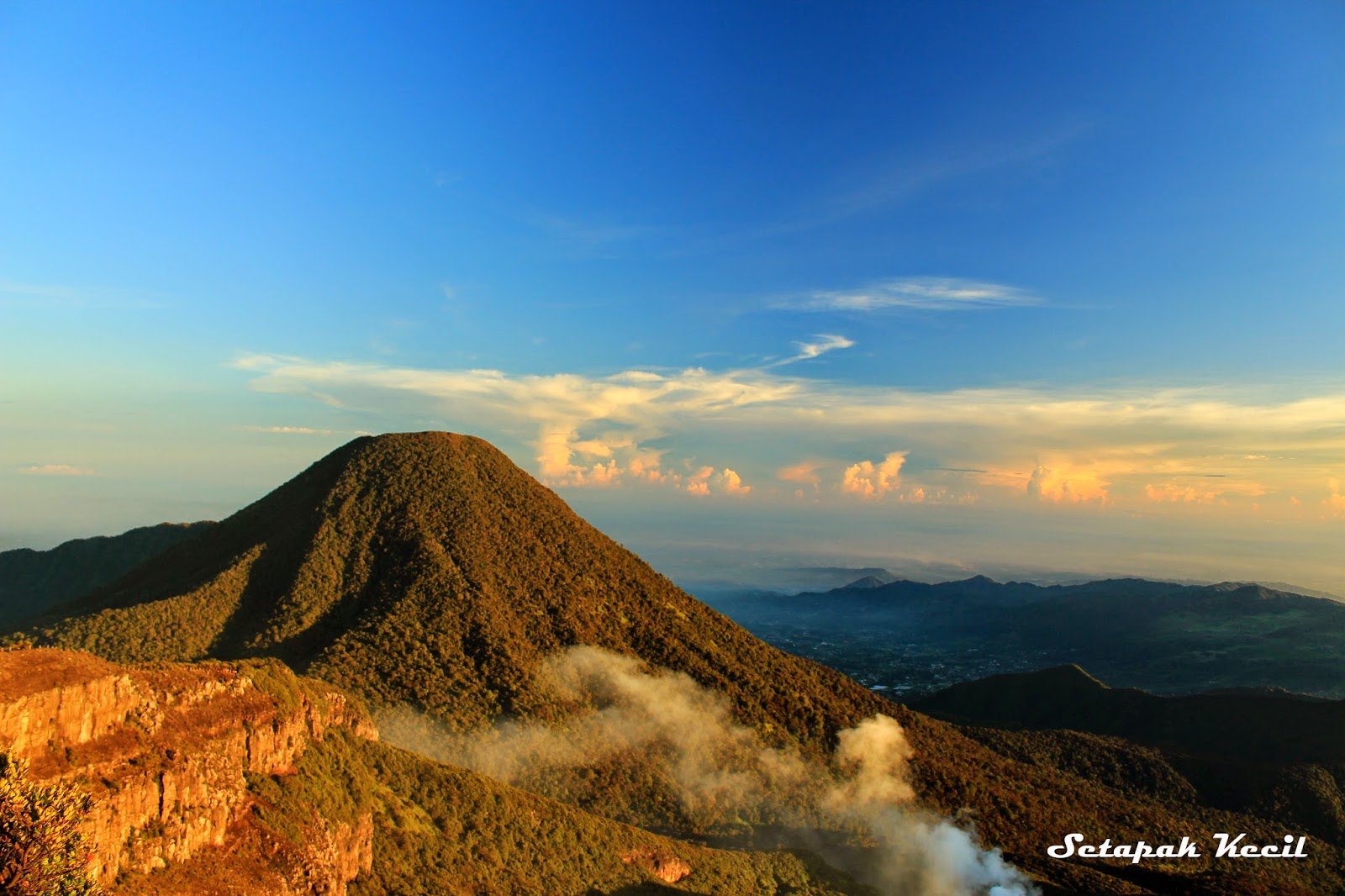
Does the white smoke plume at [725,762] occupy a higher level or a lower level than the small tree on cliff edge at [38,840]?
lower

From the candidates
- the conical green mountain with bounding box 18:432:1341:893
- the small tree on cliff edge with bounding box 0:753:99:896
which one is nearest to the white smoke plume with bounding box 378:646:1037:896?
the conical green mountain with bounding box 18:432:1341:893

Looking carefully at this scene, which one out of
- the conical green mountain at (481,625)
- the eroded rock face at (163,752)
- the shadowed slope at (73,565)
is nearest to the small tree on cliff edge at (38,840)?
the eroded rock face at (163,752)

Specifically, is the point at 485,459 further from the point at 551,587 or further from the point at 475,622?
the point at 475,622

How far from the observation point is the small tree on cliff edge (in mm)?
32719

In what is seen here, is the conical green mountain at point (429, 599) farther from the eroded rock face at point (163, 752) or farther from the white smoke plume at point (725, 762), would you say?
the eroded rock face at point (163, 752)

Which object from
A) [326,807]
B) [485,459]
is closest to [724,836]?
[326,807]

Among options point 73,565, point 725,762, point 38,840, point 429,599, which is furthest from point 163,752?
point 73,565

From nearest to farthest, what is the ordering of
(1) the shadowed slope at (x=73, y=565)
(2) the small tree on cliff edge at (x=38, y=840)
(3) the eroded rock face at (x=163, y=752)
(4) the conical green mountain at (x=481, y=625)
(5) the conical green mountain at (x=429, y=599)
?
(2) the small tree on cliff edge at (x=38, y=840) < (3) the eroded rock face at (x=163, y=752) < (4) the conical green mountain at (x=481, y=625) < (5) the conical green mountain at (x=429, y=599) < (1) the shadowed slope at (x=73, y=565)

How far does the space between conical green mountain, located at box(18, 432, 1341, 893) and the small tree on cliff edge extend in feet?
164

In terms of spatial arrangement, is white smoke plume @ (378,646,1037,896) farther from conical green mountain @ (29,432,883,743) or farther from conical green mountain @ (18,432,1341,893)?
conical green mountain @ (29,432,883,743)

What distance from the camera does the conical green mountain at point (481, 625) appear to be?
90.5 m

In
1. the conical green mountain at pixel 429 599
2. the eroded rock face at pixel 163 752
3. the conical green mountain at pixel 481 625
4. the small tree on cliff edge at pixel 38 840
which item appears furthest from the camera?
the conical green mountain at pixel 429 599

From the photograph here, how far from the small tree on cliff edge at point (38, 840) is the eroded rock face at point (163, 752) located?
1.79m

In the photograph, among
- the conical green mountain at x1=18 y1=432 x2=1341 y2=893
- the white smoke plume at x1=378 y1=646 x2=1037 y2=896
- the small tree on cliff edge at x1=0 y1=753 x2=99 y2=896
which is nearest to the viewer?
the small tree on cliff edge at x1=0 y1=753 x2=99 y2=896
